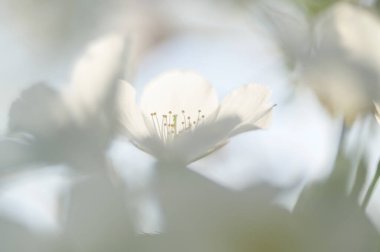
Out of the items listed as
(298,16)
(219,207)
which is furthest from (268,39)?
(219,207)

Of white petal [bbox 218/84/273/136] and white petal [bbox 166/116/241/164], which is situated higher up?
white petal [bbox 218/84/273/136]

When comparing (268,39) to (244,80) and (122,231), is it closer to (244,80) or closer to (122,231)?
(244,80)

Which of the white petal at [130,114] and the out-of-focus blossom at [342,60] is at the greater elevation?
the out-of-focus blossom at [342,60]
